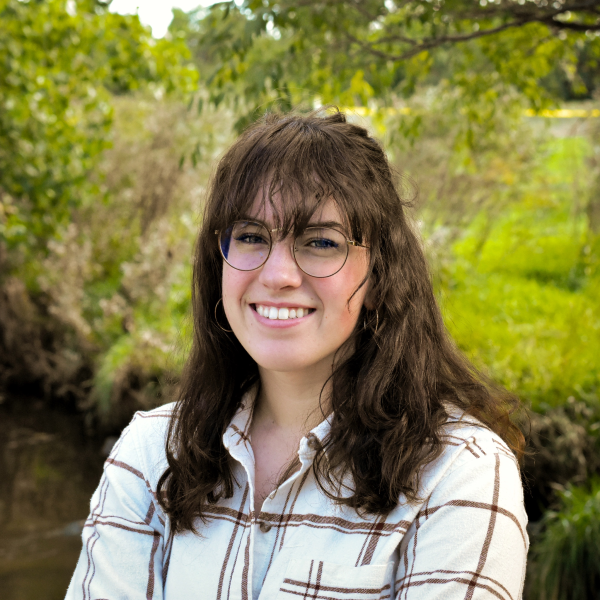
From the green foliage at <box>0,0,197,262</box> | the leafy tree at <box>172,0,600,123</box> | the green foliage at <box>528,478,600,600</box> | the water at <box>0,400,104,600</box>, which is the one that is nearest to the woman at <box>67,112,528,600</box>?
the leafy tree at <box>172,0,600,123</box>

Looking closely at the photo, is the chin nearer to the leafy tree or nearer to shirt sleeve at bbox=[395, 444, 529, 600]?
shirt sleeve at bbox=[395, 444, 529, 600]

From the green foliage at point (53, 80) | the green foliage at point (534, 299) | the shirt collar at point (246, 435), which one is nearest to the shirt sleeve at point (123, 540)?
the shirt collar at point (246, 435)

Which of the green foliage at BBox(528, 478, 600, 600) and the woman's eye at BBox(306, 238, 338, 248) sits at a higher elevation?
the woman's eye at BBox(306, 238, 338, 248)

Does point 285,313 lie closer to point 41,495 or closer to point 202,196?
point 202,196

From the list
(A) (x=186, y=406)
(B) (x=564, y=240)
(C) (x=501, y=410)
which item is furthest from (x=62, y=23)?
(B) (x=564, y=240)

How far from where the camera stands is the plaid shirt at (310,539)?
1198 millimetres

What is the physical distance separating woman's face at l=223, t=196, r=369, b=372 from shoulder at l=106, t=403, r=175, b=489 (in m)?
0.35

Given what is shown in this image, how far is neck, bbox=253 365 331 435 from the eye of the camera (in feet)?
5.01

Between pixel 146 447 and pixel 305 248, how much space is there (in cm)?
62

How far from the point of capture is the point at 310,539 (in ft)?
4.31

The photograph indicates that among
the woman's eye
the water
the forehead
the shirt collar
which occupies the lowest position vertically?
the water

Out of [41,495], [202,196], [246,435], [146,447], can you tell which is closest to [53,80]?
[41,495]

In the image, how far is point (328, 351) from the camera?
4.76ft

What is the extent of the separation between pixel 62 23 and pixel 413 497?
4261mm
